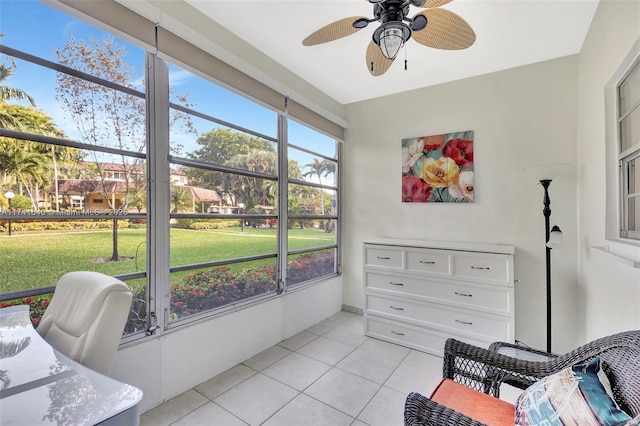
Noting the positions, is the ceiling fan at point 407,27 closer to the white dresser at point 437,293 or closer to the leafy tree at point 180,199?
the leafy tree at point 180,199

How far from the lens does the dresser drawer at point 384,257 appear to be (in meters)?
2.91

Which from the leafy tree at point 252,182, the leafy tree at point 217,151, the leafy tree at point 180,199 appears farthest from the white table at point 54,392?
the leafy tree at point 252,182

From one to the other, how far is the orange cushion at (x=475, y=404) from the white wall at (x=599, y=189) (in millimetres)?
799

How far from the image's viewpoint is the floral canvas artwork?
Result: 3021 millimetres

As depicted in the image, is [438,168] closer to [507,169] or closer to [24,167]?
[507,169]

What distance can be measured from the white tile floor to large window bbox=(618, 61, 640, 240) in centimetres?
143

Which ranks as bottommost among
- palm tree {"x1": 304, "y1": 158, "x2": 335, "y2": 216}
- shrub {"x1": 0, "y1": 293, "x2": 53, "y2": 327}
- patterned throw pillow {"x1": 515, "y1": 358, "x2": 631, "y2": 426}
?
patterned throw pillow {"x1": 515, "y1": 358, "x2": 631, "y2": 426}

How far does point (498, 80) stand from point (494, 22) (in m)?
0.87

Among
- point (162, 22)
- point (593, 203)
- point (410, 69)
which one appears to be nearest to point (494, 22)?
point (410, 69)

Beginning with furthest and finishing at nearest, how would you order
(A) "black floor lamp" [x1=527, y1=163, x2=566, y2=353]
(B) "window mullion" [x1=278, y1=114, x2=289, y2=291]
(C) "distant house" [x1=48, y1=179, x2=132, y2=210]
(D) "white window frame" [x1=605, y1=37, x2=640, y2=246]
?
(B) "window mullion" [x1=278, y1=114, x2=289, y2=291] < (A) "black floor lamp" [x1=527, y1=163, x2=566, y2=353] < (D) "white window frame" [x1=605, y1=37, x2=640, y2=246] < (C) "distant house" [x1=48, y1=179, x2=132, y2=210]

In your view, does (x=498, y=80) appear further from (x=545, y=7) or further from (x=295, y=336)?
(x=295, y=336)

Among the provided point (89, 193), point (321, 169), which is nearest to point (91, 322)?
point (89, 193)

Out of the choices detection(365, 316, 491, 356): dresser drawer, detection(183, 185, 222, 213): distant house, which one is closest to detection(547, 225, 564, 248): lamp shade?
detection(365, 316, 491, 356): dresser drawer

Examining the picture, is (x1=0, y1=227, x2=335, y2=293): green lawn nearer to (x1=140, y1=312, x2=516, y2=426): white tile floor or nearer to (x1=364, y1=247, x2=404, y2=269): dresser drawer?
(x1=140, y1=312, x2=516, y2=426): white tile floor
